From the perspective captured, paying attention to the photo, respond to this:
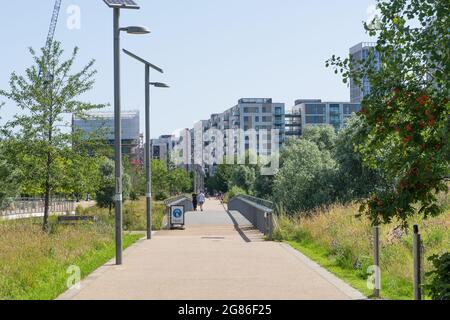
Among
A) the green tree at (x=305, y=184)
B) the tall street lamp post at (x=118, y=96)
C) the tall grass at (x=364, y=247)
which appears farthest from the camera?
the green tree at (x=305, y=184)

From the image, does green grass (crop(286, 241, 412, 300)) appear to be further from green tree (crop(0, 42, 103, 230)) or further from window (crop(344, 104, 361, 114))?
window (crop(344, 104, 361, 114))

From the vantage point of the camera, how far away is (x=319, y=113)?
18325 cm

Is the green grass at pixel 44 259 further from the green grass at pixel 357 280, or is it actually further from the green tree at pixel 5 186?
the green tree at pixel 5 186

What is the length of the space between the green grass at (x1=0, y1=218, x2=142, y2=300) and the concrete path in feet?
1.52

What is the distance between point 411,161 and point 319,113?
176964 millimetres

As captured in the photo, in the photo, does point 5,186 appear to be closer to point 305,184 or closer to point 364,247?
point 305,184

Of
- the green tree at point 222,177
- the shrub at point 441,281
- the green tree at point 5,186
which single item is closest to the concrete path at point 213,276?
the shrub at point 441,281

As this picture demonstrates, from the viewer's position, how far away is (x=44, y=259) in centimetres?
1429

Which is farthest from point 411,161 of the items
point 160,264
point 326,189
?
point 326,189

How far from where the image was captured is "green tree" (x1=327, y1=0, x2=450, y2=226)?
7.78 meters

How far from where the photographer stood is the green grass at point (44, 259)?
38.4 ft

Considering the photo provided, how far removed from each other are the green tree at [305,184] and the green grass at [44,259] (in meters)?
14.0

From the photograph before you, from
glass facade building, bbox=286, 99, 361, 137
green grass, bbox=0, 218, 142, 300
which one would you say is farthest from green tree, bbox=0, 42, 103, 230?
glass facade building, bbox=286, 99, 361, 137
